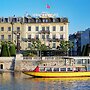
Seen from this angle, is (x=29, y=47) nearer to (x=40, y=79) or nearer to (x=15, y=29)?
(x=15, y=29)

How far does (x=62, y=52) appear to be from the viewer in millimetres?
146125

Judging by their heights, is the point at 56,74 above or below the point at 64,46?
below

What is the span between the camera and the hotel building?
148625 millimetres

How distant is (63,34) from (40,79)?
55717 mm

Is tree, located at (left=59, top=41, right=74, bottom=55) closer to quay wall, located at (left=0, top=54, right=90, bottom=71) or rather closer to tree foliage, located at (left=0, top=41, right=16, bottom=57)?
tree foliage, located at (left=0, top=41, right=16, bottom=57)

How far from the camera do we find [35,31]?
149 metres

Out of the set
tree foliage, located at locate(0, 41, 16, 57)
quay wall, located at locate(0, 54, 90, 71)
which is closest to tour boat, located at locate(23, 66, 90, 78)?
quay wall, located at locate(0, 54, 90, 71)

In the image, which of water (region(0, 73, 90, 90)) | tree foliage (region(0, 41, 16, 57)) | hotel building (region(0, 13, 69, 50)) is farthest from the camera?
hotel building (region(0, 13, 69, 50))

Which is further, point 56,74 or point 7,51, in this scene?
point 7,51

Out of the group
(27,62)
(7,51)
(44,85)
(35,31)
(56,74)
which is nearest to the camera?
(44,85)

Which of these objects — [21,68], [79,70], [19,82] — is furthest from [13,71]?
[19,82]

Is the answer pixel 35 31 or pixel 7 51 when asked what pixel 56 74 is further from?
pixel 35 31

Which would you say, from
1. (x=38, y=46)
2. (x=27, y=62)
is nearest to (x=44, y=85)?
(x=27, y=62)

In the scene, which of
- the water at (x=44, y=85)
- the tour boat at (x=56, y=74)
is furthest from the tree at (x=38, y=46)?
the water at (x=44, y=85)
